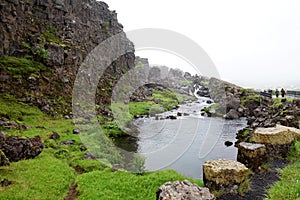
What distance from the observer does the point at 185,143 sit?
1464 inches

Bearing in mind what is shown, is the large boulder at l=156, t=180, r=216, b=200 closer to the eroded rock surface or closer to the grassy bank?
the grassy bank

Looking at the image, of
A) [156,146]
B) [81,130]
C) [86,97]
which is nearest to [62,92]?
[86,97]

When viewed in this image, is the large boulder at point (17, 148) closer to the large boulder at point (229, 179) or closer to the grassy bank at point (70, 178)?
the grassy bank at point (70, 178)

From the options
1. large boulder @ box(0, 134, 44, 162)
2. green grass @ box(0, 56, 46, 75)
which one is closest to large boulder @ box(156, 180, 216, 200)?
large boulder @ box(0, 134, 44, 162)

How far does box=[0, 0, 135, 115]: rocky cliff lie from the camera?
140ft

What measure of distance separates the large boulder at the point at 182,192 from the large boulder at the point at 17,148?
14.8 metres

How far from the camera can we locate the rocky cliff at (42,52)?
140 feet

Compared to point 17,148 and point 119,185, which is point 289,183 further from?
point 17,148

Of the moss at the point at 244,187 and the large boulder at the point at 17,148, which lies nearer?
the moss at the point at 244,187

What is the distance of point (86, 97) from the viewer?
2290 inches

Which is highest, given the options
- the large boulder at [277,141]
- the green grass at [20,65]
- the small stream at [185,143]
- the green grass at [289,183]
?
Result: the green grass at [20,65]

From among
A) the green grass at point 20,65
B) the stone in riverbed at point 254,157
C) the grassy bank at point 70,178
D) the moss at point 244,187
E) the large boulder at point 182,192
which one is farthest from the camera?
the green grass at point 20,65

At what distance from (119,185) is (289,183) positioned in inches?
458

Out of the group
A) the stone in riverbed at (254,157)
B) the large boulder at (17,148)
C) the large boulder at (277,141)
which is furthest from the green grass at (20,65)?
the large boulder at (277,141)
